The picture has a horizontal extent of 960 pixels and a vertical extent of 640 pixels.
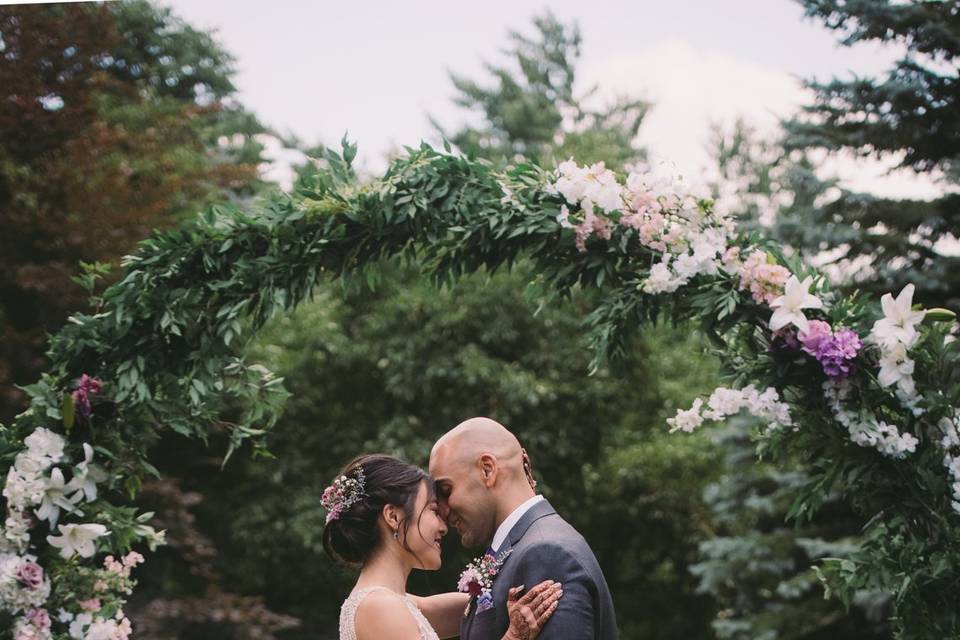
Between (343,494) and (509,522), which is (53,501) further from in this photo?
(509,522)

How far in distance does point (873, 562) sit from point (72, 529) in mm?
3494

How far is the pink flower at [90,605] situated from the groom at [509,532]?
187cm

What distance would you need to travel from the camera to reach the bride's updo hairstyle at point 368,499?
12.7 feet

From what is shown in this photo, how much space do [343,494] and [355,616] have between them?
0.46 metres

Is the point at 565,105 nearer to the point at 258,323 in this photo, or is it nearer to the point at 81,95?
the point at 81,95

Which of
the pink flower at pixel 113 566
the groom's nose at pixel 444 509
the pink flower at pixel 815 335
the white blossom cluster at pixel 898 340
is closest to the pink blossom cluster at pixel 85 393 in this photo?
the pink flower at pixel 113 566

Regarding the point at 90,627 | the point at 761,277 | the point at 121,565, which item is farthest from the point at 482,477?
the point at 90,627

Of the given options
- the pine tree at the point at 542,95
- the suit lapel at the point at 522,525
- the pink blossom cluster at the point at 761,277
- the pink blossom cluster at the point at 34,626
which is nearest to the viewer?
the suit lapel at the point at 522,525

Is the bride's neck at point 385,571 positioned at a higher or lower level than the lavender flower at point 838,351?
lower

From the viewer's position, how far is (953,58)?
819cm

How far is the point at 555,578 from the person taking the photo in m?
3.30

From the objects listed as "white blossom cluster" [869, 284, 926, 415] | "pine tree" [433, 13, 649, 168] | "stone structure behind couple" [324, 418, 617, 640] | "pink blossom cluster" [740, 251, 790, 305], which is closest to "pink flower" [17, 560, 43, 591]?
"stone structure behind couple" [324, 418, 617, 640]

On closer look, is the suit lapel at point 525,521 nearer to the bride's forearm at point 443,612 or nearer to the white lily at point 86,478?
the bride's forearm at point 443,612

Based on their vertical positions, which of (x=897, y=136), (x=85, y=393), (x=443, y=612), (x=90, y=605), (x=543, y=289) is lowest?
(x=443, y=612)
